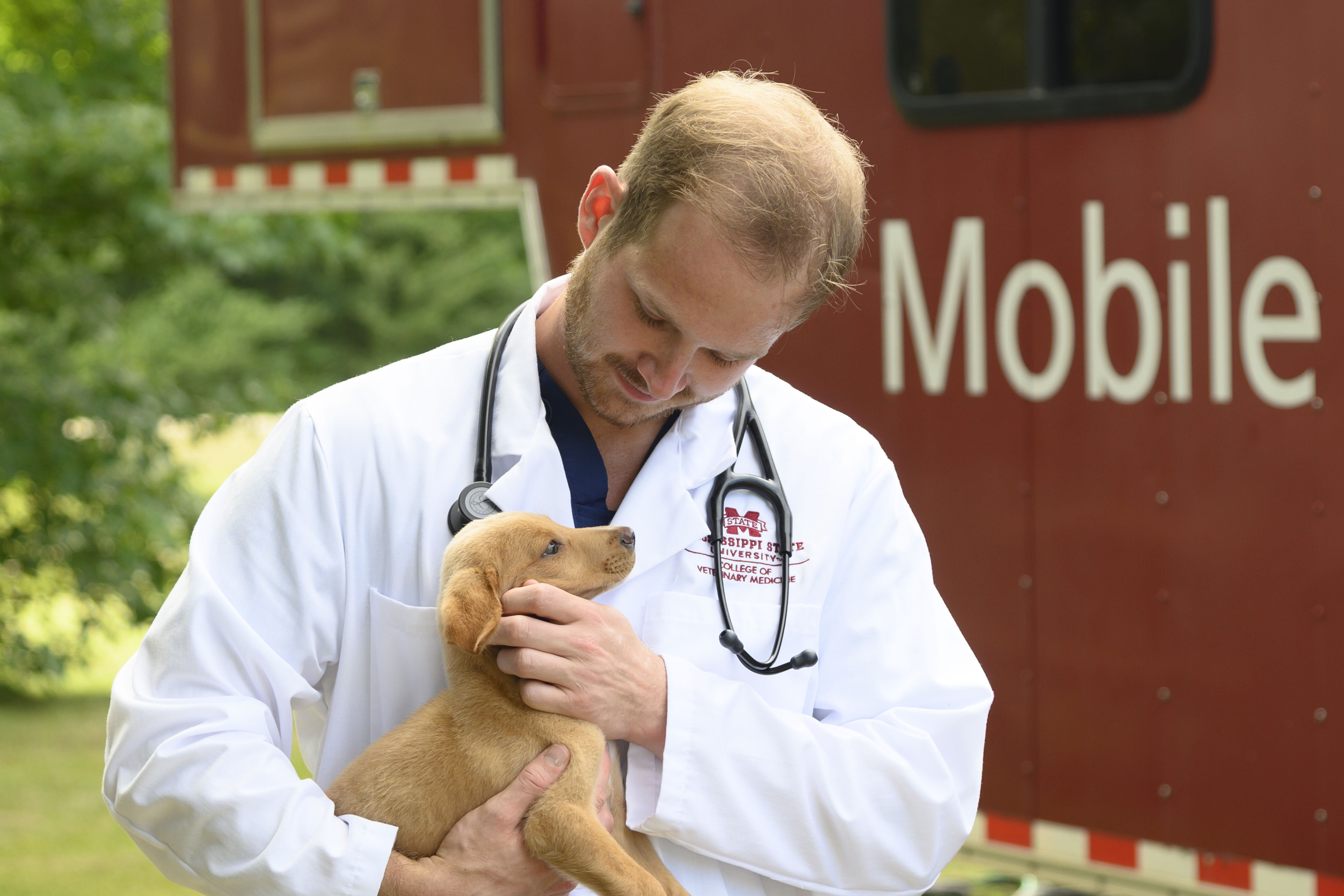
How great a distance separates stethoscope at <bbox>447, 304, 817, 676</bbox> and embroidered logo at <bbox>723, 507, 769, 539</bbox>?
16 mm

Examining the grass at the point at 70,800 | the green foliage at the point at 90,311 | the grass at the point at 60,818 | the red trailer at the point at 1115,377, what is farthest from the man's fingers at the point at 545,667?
the green foliage at the point at 90,311

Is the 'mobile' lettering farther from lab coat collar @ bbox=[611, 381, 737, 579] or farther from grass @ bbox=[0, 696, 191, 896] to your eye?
grass @ bbox=[0, 696, 191, 896]

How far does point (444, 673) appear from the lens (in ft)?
7.04

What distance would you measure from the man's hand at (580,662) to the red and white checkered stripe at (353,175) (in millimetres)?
2845

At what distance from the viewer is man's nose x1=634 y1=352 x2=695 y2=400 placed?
2025mm

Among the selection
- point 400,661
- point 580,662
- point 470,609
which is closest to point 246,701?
point 400,661

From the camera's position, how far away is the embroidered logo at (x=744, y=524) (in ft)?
7.43

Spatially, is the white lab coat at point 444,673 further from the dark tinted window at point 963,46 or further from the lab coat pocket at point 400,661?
the dark tinted window at point 963,46

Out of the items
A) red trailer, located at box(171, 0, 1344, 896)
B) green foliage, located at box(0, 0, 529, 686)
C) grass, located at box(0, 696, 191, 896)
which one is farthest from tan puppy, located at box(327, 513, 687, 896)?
green foliage, located at box(0, 0, 529, 686)

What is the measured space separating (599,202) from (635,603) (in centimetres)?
62

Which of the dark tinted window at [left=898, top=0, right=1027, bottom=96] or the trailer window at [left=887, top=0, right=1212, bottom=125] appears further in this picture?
the dark tinted window at [left=898, top=0, right=1027, bottom=96]

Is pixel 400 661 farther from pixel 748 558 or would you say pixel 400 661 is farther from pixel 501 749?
pixel 748 558

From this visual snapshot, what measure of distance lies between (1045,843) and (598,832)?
1954 millimetres

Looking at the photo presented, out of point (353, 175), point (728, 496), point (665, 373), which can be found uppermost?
point (353, 175)
